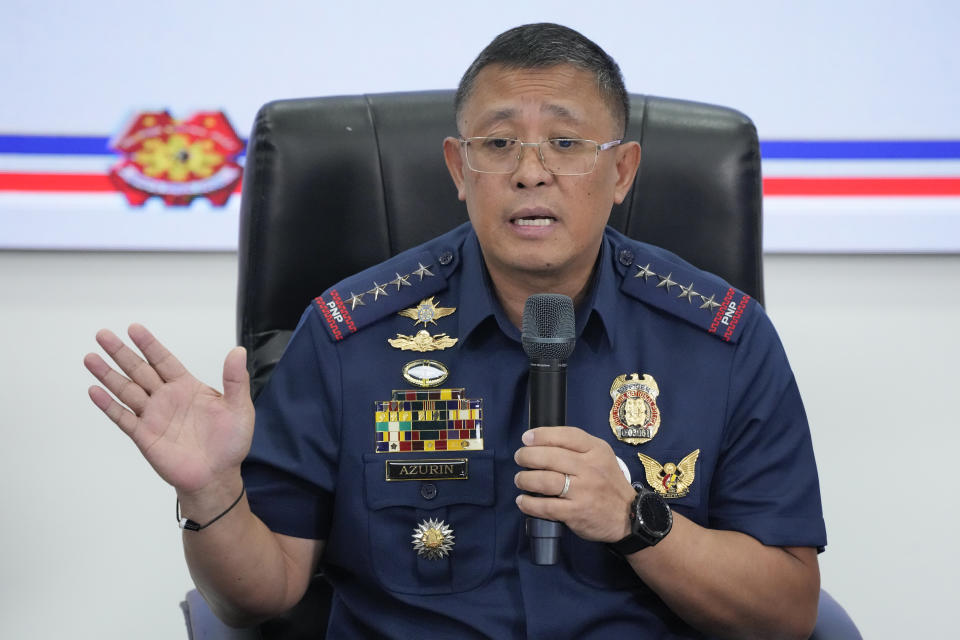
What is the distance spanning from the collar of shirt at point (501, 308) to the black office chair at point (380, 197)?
5.9 inches

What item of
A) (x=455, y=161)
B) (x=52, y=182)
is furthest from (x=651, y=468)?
(x=52, y=182)

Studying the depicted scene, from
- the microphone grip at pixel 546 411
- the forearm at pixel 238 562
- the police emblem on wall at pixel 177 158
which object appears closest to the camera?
the microphone grip at pixel 546 411

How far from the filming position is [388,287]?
5.33 feet

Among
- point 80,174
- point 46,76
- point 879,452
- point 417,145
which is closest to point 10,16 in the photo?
point 46,76

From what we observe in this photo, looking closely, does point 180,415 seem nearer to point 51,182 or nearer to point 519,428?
point 519,428

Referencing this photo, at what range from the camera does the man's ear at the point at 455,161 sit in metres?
1.61

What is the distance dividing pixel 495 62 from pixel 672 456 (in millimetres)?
619

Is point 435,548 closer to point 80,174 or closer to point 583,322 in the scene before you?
point 583,322

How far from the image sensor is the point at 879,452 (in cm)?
252

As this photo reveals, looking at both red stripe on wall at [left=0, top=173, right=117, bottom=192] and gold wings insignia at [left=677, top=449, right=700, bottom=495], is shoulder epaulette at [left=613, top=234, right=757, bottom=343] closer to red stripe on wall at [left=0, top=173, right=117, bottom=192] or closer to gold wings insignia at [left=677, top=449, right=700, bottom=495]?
gold wings insignia at [left=677, top=449, right=700, bottom=495]

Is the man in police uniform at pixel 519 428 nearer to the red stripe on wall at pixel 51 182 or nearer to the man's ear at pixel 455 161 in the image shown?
the man's ear at pixel 455 161

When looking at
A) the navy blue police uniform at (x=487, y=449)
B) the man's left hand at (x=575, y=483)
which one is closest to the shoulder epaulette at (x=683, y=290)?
the navy blue police uniform at (x=487, y=449)

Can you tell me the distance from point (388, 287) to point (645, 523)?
54cm

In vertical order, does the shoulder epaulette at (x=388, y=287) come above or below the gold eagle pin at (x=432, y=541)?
above
